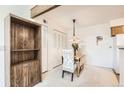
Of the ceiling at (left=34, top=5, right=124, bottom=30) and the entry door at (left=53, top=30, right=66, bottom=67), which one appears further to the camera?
the entry door at (left=53, top=30, right=66, bottom=67)

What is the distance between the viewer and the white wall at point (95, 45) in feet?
17.4

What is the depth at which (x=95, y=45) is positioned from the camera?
579cm

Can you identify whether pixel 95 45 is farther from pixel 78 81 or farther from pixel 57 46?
pixel 78 81

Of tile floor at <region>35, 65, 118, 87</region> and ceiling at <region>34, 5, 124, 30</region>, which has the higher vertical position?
ceiling at <region>34, 5, 124, 30</region>

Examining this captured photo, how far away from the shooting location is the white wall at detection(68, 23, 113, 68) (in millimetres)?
5309

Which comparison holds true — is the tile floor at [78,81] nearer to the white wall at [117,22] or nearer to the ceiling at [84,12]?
the ceiling at [84,12]

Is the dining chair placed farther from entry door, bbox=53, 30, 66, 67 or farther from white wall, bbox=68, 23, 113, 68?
white wall, bbox=68, 23, 113, 68

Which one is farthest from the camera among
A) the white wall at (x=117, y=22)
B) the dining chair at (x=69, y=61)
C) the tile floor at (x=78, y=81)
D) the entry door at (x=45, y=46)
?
the white wall at (x=117, y=22)

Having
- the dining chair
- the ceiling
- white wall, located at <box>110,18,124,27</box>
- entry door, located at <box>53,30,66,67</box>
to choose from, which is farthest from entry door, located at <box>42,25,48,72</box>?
white wall, located at <box>110,18,124,27</box>

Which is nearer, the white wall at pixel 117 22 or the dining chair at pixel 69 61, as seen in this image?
the dining chair at pixel 69 61

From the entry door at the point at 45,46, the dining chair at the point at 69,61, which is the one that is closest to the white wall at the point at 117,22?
the dining chair at the point at 69,61

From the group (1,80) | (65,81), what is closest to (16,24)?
(1,80)

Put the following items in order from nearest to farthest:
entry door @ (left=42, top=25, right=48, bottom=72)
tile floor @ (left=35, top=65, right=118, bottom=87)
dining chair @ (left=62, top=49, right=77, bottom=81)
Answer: tile floor @ (left=35, top=65, right=118, bottom=87) → dining chair @ (left=62, top=49, right=77, bottom=81) → entry door @ (left=42, top=25, right=48, bottom=72)
